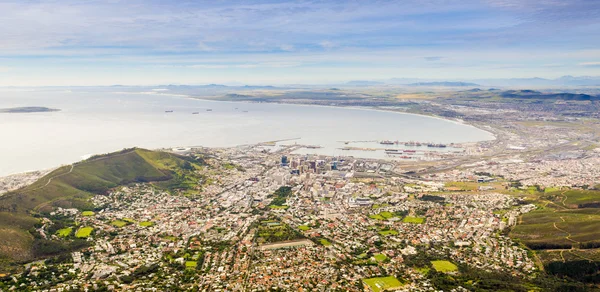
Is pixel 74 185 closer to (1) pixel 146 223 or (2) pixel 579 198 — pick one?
(1) pixel 146 223

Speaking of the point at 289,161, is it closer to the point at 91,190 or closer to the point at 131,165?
the point at 131,165

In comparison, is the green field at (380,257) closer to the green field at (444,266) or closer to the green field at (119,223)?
the green field at (444,266)

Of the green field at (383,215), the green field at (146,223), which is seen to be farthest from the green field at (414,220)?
the green field at (146,223)

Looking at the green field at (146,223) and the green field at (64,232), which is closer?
the green field at (64,232)

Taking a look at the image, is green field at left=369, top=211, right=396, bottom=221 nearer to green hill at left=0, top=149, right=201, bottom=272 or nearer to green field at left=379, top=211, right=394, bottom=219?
green field at left=379, top=211, right=394, bottom=219

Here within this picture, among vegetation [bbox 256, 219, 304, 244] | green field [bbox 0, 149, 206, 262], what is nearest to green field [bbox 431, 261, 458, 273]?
vegetation [bbox 256, 219, 304, 244]

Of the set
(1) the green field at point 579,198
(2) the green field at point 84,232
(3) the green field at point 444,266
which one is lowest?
(3) the green field at point 444,266
